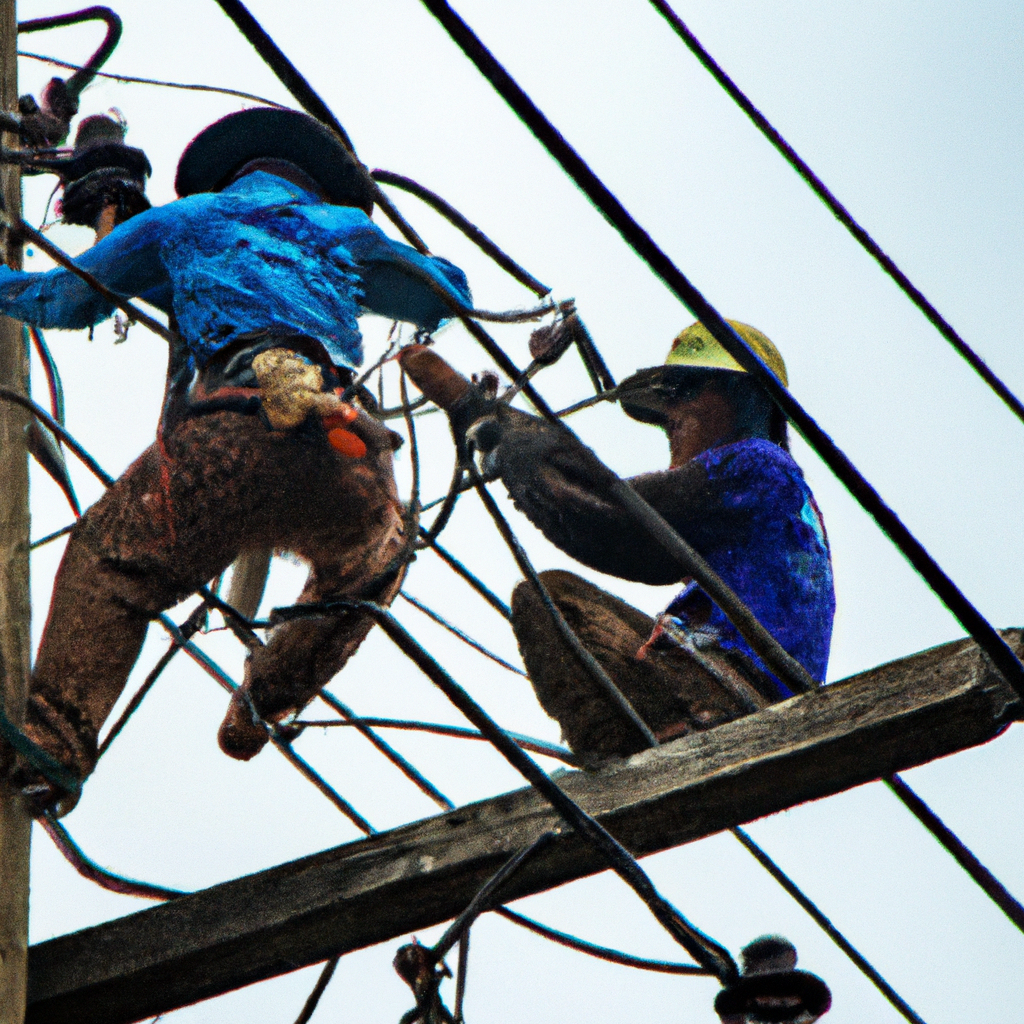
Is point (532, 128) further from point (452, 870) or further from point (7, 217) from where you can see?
point (7, 217)

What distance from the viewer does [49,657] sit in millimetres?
3799

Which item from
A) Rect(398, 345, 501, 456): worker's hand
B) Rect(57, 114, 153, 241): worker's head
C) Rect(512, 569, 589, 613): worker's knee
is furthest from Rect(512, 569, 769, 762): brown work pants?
Rect(57, 114, 153, 241): worker's head

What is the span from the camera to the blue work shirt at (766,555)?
4.47 meters

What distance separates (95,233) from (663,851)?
7.78ft

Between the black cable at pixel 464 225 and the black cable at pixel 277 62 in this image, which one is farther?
the black cable at pixel 464 225

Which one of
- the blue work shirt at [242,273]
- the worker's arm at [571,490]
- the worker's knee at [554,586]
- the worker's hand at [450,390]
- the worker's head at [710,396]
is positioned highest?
the worker's head at [710,396]

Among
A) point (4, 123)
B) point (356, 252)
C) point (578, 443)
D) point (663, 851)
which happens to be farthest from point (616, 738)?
point (4, 123)

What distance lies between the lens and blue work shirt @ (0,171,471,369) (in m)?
3.96

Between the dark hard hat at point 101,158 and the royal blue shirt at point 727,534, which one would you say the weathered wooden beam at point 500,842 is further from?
the dark hard hat at point 101,158

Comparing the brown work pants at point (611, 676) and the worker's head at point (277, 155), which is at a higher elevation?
the worker's head at point (277, 155)

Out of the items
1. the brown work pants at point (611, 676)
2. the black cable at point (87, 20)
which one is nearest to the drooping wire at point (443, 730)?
the brown work pants at point (611, 676)

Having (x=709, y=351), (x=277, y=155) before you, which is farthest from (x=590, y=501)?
(x=277, y=155)

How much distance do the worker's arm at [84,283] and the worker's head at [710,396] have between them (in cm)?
165

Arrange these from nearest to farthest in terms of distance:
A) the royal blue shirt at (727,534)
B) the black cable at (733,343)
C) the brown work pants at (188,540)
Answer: the black cable at (733,343) → the brown work pants at (188,540) → the royal blue shirt at (727,534)
